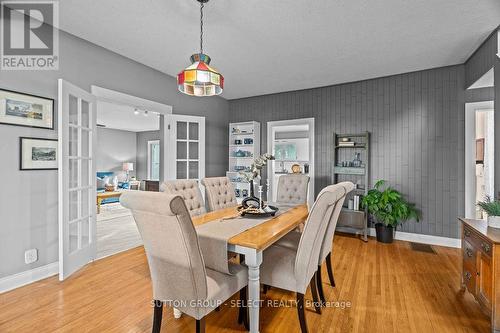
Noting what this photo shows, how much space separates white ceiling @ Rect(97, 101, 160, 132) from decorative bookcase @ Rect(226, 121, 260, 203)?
2043mm

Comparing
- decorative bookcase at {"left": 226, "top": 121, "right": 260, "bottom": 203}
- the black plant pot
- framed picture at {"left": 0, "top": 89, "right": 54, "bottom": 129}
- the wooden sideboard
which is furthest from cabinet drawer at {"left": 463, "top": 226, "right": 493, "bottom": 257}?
framed picture at {"left": 0, "top": 89, "right": 54, "bottom": 129}

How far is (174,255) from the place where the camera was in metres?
1.38

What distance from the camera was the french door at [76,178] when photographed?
2.48 m

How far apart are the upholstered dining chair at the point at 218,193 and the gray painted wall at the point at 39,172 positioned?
174cm

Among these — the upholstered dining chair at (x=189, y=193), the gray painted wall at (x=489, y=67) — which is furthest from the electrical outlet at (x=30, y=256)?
the gray painted wall at (x=489, y=67)

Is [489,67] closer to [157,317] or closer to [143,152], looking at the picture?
[157,317]

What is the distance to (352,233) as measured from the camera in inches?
171

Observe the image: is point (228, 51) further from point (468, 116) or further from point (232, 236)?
point (468, 116)

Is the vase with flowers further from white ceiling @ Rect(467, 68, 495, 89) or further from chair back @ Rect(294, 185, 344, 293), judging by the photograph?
white ceiling @ Rect(467, 68, 495, 89)

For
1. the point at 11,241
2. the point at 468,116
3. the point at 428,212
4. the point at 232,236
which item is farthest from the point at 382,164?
the point at 11,241

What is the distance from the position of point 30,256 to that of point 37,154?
1.09 meters

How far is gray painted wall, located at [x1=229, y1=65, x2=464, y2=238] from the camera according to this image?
366cm

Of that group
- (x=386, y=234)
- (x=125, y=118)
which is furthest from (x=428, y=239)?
(x=125, y=118)

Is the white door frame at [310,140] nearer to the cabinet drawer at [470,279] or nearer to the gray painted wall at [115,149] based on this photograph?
the cabinet drawer at [470,279]
